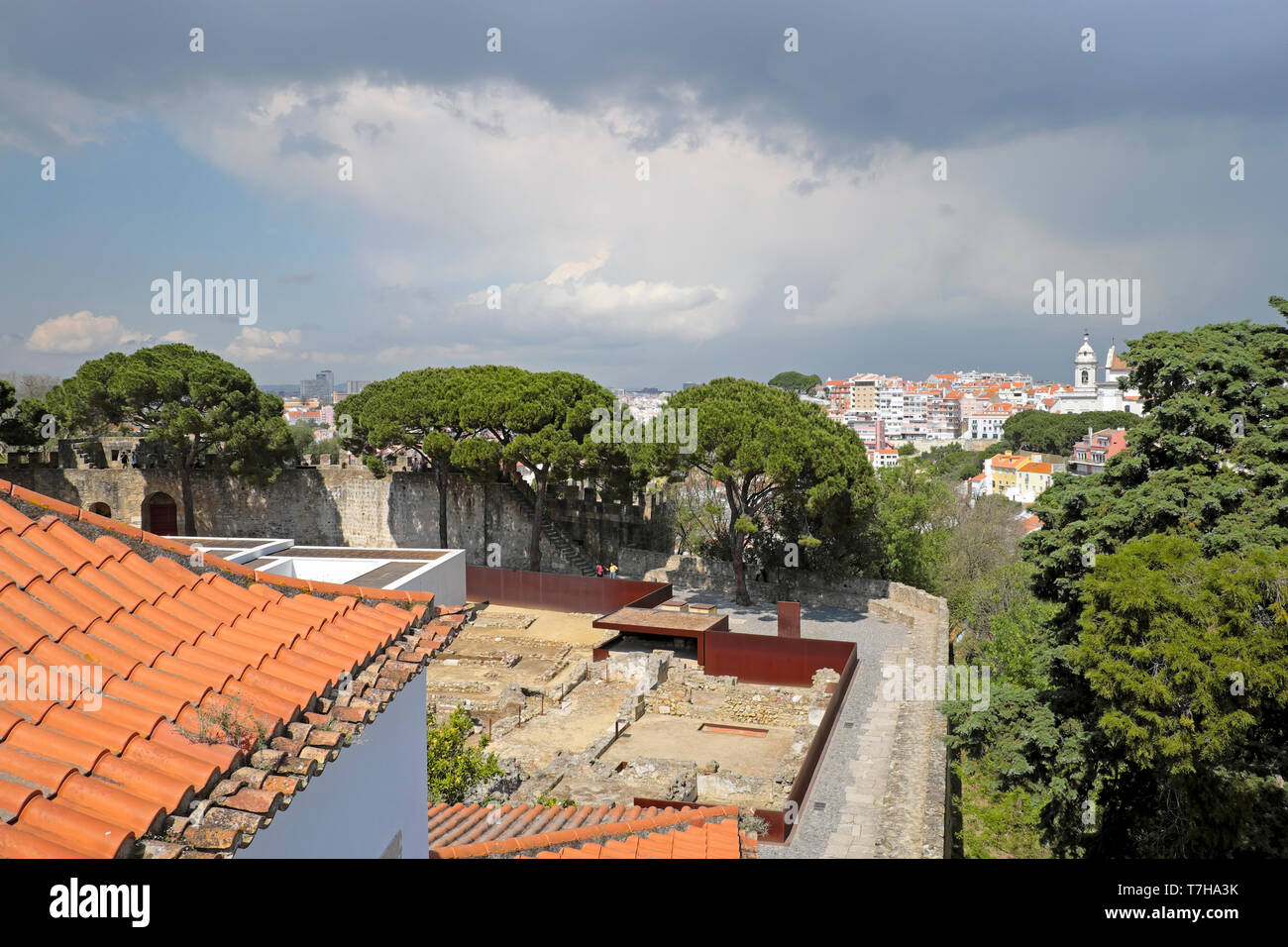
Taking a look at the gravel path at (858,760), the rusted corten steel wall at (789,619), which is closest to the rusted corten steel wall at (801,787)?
the gravel path at (858,760)

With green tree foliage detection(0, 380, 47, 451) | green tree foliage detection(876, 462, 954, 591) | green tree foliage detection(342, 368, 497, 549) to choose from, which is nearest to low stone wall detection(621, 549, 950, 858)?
green tree foliage detection(876, 462, 954, 591)

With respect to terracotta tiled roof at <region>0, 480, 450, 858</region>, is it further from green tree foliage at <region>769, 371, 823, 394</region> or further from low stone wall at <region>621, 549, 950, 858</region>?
green tree foliage at <region>769, 371, 823, 394</region>

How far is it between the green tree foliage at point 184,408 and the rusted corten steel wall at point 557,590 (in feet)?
29.4

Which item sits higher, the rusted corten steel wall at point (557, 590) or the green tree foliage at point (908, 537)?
the green tree foliage at point (908, 537)

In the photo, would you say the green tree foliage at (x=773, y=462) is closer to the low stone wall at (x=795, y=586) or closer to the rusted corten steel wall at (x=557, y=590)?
the low stone wall at (x=795, y=586)

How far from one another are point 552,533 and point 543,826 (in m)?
19.8

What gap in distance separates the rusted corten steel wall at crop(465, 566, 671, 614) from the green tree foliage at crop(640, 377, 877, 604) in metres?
2.79

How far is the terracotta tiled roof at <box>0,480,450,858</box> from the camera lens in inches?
117

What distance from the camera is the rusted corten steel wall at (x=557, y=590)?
76.7 feet

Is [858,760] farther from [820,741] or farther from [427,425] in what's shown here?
[427,425]

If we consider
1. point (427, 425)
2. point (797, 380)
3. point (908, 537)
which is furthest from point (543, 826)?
point (797, 380)
